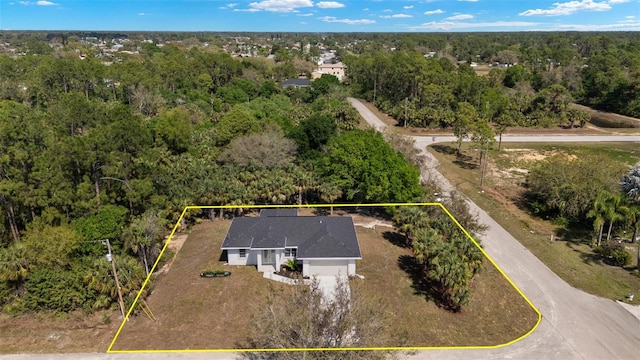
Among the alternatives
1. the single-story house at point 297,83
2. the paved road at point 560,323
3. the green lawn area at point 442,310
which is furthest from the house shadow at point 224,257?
the single-story house at point 297,83

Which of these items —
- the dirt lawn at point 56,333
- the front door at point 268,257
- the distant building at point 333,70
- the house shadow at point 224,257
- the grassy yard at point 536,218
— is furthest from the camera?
the distant building at point 333,70

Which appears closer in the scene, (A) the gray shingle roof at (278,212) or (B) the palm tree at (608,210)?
(B) the palm tree at (608,210)

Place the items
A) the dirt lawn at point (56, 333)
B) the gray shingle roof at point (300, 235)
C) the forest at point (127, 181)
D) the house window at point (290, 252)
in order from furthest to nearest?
the house window at point (290, 252)
the gray shingle roof at point (300, 235)
the forest at point (127, 181)
the dirt lawn at point (56, 333)

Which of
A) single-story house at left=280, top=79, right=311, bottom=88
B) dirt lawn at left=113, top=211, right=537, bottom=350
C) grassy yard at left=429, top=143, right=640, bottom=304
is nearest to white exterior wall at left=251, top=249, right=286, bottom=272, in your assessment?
dirt lawn at left=113, top=211, right=537, bottom=350

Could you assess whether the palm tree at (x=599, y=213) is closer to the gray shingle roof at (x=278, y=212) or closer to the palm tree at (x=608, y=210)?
the palm tree at (x=608, y=210)

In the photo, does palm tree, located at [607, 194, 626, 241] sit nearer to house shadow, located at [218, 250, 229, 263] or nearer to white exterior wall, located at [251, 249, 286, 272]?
white exterior wall, located at [251, 249, 286, 272]
